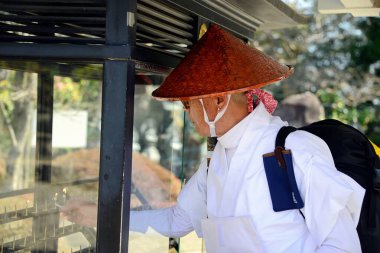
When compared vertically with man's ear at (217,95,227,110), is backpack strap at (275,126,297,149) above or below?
below

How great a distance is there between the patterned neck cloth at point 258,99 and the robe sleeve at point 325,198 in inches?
10.6

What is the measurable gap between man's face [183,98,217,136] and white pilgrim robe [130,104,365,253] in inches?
3.0

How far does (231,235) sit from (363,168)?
0.52 m

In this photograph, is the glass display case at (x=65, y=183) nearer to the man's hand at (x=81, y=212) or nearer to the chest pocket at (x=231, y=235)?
the man's hand at (x=81, y=212)

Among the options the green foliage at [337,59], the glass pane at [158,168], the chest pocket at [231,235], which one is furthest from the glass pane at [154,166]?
the green foliage at [337,59]

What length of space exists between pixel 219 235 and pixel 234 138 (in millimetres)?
362

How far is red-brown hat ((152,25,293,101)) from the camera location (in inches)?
67.8

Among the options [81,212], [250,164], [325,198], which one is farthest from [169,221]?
[325,198]

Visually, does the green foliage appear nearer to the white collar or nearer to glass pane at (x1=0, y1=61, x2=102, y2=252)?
glass pane at (x1=0, y1=61, x2=102, y2=252)

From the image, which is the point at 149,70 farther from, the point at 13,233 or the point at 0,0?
the point at 13,233

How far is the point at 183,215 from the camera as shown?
2270 millimetres

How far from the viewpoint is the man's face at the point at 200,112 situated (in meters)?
1.85

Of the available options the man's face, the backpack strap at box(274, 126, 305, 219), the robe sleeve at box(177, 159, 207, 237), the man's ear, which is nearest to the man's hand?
the robe sleeve at box(177, 159, 207, 237)

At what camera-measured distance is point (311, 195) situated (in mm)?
1664
